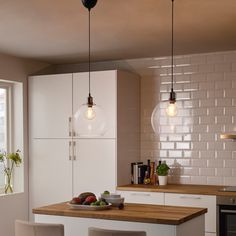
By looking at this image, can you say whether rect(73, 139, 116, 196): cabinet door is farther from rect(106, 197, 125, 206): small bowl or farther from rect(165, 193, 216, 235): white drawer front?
rect(106, 197, 125, 206): small bowl

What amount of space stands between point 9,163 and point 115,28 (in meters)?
2.69

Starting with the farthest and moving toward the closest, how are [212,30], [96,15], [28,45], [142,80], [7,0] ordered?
[142,80], [28,45], [212,30], [96,15], [7,0]

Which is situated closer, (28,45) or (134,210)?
(134,210)

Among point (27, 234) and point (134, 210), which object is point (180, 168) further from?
point (27, 234)

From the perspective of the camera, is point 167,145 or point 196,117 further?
point 167,145

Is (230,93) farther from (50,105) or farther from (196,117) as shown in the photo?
(50,105)

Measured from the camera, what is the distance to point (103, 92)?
581 centimetres

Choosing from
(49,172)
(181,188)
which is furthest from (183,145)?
(49,172)

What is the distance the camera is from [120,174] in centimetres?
576

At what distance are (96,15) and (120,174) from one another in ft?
7.71

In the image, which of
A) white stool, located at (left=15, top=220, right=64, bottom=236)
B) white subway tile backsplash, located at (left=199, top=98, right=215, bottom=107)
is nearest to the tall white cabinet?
white subway tile backsplash, located at (left=199, top=98, right=215, bottom=107)

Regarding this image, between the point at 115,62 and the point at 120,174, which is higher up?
the point at 115,62

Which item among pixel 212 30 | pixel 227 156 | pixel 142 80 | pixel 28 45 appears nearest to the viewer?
pixel 212 30

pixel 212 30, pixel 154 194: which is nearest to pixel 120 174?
pixel 154 194
